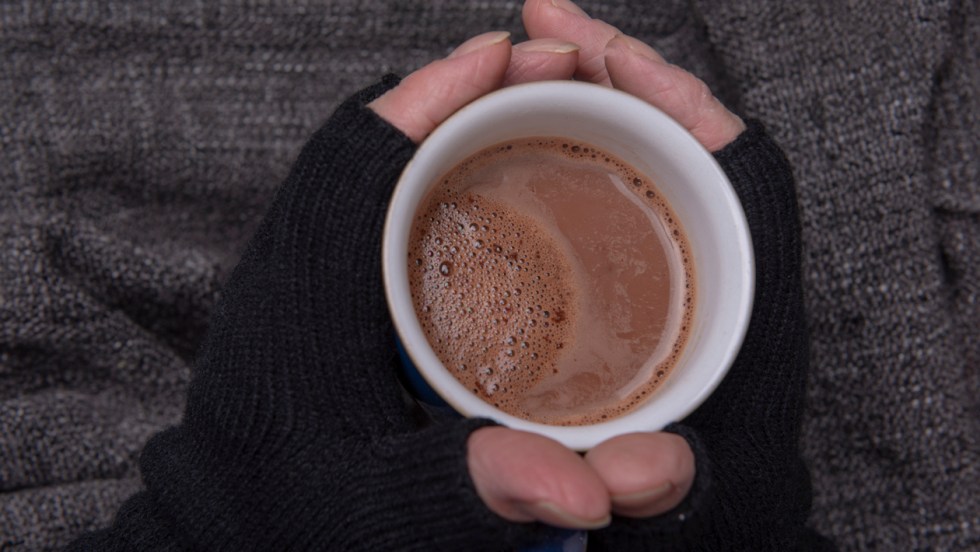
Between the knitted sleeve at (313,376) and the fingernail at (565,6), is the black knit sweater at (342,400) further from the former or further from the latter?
the fingernail at (565,6)

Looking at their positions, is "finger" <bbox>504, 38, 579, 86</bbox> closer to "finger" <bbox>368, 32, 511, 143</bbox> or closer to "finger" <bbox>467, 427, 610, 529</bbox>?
"finger" <bbox>368, 32, 511, 143</bbox>

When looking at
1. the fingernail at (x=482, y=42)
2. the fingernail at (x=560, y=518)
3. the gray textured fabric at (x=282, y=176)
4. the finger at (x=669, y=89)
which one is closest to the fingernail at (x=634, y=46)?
the finger at (x=669, y=89)

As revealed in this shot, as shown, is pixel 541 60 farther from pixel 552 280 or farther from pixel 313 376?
pixel 313 376

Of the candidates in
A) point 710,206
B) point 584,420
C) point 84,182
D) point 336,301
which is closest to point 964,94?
point 710,206

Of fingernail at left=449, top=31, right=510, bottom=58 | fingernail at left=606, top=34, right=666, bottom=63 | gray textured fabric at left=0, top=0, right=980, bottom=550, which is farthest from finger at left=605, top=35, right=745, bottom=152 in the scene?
gray textured fabric at left=0, top=0, right=980, bottom=550

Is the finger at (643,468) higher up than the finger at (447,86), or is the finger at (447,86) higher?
the finger at (447,86)

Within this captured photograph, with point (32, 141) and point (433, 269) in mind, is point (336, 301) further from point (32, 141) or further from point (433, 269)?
point (32, 141)
